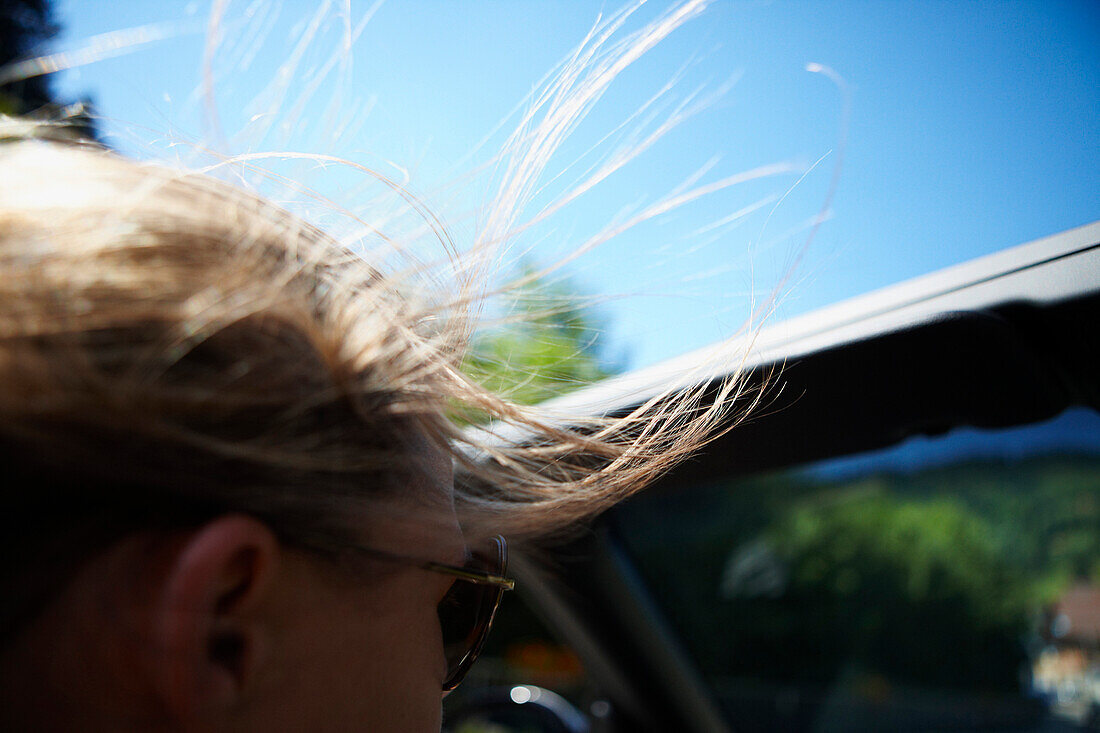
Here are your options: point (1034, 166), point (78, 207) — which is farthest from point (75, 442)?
point (1034, 166)

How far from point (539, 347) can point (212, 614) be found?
88 centimetres

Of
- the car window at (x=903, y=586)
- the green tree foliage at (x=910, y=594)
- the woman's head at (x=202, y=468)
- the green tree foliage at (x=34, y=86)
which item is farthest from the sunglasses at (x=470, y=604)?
the green tree foliage at (x=910, y=594)

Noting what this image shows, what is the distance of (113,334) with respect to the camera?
83 centimetres

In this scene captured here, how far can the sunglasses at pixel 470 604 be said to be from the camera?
1175mm

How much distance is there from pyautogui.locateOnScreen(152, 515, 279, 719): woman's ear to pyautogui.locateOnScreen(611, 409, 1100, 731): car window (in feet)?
4.03

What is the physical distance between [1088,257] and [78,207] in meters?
1.24

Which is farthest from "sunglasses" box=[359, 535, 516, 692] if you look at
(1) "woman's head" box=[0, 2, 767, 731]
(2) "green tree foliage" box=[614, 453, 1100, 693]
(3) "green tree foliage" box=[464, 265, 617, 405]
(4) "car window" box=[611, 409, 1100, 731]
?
(2) "green tree foliage" box=[614, 453, 1100, 693]

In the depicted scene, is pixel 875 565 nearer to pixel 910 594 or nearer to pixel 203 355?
pixel 910 594

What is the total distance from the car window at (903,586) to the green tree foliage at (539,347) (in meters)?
0.43

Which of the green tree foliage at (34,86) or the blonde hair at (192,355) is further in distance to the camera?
the green tree foliage at (34,86)

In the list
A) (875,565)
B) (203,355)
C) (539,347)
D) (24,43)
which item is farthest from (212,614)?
(875,565)

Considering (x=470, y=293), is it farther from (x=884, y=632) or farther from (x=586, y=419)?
(x=884, y=632)

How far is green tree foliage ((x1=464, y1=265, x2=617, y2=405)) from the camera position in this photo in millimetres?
1421

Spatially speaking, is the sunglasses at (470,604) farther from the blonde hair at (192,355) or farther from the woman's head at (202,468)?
the blonde hair at (192,355)
